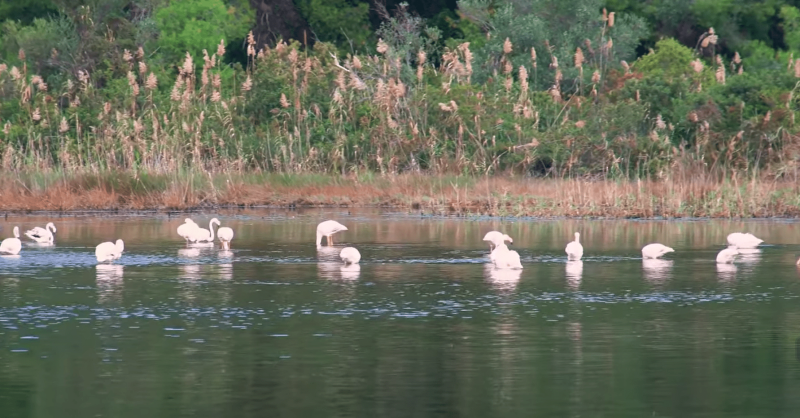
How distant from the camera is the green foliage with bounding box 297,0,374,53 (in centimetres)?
4567

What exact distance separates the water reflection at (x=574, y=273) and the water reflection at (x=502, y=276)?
0.55 m

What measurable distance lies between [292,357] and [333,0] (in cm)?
3561

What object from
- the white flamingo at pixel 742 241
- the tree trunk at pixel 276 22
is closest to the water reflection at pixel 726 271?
the white flamingo at pixel 742 241

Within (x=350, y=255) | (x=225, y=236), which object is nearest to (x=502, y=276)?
(x=350, y=255)

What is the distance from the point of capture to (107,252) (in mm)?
18125

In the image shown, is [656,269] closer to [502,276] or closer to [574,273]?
[574,273]

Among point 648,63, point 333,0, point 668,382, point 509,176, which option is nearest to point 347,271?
point 668,382

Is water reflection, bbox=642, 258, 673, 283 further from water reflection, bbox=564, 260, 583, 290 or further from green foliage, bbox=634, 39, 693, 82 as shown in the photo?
green foliage, bbox=634, 39, 693, 82

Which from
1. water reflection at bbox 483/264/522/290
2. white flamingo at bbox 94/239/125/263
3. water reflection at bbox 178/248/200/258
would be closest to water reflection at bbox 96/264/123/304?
white flamingo at bbox 94/239/125/263

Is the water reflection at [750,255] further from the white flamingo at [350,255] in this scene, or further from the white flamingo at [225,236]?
the white flamingo at [225,236]

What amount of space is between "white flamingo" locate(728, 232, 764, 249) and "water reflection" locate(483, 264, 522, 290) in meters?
3.32

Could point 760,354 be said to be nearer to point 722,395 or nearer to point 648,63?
point 722,395

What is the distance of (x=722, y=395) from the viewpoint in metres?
9.77

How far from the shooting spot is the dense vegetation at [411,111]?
97.6ft
